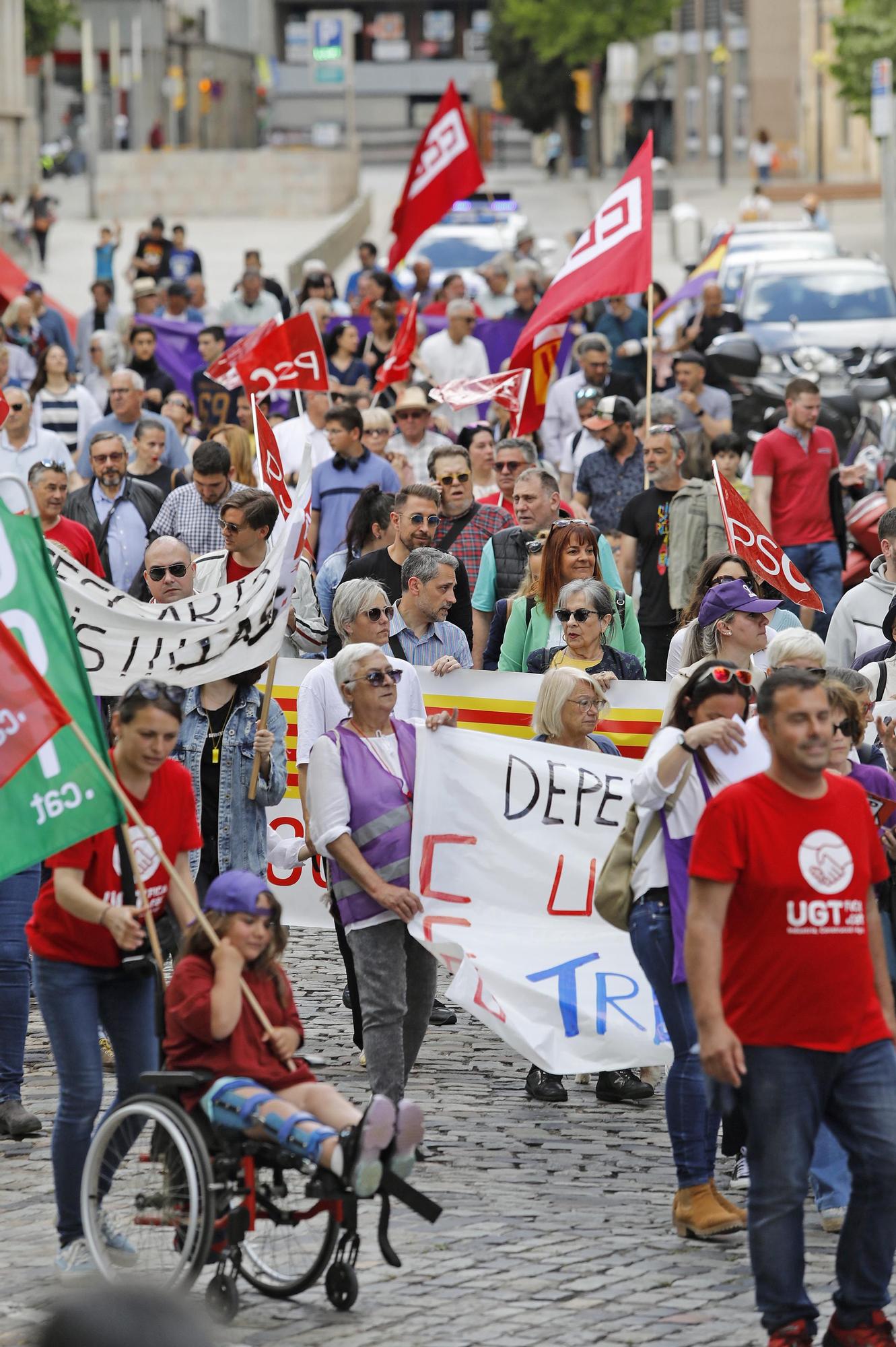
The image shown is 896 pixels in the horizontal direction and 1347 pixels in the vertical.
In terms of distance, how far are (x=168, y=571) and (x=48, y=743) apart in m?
2.82

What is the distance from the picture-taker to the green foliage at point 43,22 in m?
72.4

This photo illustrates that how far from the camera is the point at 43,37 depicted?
74688 mm

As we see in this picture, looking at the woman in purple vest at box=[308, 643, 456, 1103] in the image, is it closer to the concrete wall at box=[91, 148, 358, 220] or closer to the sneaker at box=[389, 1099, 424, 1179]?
the sneaker at box=[389, 1099, 424, 1179]

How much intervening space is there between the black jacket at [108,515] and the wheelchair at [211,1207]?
19.2 ft

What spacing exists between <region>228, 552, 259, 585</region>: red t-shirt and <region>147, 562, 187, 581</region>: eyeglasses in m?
0.18

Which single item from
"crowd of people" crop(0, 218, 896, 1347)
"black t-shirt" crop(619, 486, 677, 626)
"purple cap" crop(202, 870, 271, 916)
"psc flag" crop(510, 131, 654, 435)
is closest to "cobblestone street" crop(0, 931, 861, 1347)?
"crowd of people" crop(0, 218, 896, 1347)

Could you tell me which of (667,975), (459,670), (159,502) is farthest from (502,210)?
(667,975)

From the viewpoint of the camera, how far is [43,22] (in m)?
73.2

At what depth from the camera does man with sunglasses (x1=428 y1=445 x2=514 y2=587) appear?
11398 mm

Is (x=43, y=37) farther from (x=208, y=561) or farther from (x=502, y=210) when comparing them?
(x=208, y=561)

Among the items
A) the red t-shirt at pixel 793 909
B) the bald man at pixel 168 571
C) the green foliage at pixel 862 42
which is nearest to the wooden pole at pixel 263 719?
the bald man at pixel 168 571

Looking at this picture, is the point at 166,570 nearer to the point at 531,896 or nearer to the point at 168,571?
the point at 168,571

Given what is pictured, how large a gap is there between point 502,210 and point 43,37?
3780cm

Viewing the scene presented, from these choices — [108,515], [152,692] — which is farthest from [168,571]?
[108,515]
